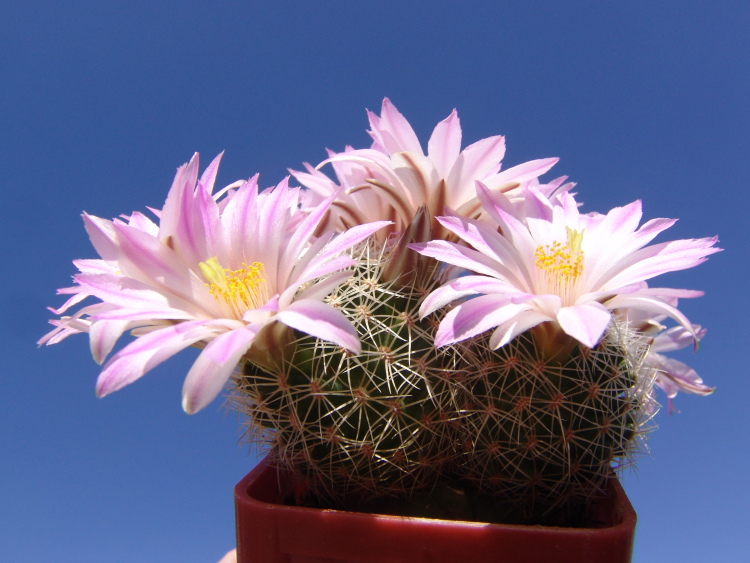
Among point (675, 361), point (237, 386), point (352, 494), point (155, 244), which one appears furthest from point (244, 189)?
point (675, 361)

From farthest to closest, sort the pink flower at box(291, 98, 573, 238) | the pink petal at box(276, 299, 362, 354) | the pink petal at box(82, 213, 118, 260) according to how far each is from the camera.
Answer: the pink flower at box(291, 98, 573, 238) < the pink petal at box(82, 213, 118, 260) < the pink petal at box(276, 299, 362, 354)

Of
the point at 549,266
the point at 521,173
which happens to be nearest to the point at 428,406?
the point at 549,266

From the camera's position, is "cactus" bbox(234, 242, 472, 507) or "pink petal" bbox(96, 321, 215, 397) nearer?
"pink petal" bbox(96, 321, 215, 397)

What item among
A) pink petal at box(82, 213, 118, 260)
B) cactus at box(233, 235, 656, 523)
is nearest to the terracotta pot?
cactus at box(233, 235, 656, 523)

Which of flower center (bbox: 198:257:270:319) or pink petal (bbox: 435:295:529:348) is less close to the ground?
flower center (bbox: 198:257:270:319)

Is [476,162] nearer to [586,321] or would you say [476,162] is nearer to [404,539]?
[586,321]

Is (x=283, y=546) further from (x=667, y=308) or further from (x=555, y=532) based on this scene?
(x=667, y=308)

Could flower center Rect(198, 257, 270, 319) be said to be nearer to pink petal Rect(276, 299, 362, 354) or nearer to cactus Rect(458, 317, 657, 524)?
pink petal Rect(276, 299, 362, 354)
